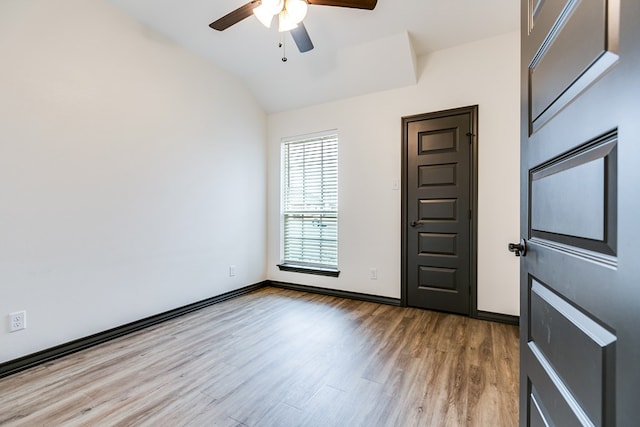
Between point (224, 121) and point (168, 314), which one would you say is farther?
point (224, 121)

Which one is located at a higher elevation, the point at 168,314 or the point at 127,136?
the point at 127,136

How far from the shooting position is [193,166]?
10.5ft

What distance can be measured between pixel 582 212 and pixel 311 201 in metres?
3.45

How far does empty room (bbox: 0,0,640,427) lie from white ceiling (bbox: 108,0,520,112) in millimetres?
26

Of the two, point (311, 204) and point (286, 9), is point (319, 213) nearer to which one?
point (311, 204)

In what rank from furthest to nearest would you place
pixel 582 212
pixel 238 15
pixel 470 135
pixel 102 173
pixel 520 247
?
1. pixel 470 135
2. pixel 102 173
3. pixel 238 15
4. pixel 520 247
5. pixel 582 212

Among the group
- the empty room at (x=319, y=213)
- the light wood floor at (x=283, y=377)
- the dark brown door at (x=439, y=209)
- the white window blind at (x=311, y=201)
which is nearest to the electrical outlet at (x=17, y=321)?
the empty room at (x=319, y=213)

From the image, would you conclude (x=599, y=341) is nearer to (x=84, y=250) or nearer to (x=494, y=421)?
(x=494, y=421)

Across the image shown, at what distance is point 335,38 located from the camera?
3.02 meters

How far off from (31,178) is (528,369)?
3.00m

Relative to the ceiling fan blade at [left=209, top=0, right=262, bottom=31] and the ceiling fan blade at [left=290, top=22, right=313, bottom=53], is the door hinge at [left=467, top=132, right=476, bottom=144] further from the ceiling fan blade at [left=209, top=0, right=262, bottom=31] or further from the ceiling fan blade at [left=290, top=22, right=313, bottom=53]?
the ceiling fan blade at [left=209, top=0, right=262, bottom=31]

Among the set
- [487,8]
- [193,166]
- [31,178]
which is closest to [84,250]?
[31,178]

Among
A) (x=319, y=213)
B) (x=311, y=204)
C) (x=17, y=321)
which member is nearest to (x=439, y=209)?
(x=319, y=213)

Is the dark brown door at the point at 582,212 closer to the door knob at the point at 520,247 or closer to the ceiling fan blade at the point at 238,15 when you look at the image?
the door knob at the point at 520,247
